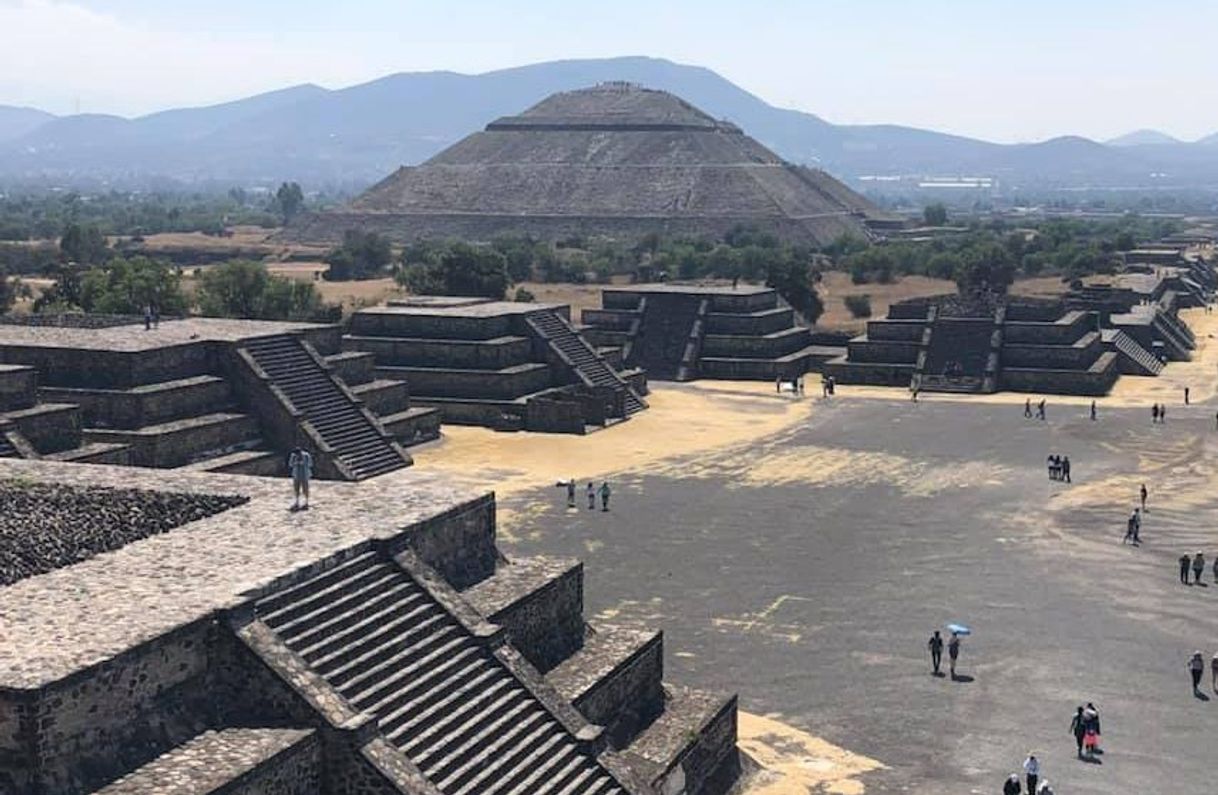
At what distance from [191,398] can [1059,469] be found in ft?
86.9

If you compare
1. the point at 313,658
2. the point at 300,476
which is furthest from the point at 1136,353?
the point at 313,658

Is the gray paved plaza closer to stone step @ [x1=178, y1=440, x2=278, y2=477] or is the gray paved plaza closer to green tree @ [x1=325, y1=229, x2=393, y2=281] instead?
stone step @ [x1=178, y1=440, x2=278, y2=477]

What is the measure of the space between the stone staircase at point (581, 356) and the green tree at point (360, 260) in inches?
2294

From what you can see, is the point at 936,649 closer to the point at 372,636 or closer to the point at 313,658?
the point at 372,636

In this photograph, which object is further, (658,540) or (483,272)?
(483,272)

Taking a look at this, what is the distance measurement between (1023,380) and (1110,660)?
4217 centimetres

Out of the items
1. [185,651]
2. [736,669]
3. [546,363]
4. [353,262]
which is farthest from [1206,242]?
[185,651]

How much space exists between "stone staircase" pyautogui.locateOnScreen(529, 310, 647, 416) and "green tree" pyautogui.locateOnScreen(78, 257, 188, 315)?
636 inches

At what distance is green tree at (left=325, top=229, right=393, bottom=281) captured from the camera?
386 ft

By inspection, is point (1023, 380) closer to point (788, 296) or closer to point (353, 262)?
point (788, 296)

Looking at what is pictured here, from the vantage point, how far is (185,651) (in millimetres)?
16359

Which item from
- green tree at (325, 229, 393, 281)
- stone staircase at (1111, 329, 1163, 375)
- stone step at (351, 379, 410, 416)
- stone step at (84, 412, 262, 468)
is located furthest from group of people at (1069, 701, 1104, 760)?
green tree at (325, 229, 393, 281)

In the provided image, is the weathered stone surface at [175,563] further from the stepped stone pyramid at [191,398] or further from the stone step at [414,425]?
the stone step at [414,425]

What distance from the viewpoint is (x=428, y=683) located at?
18484mm
